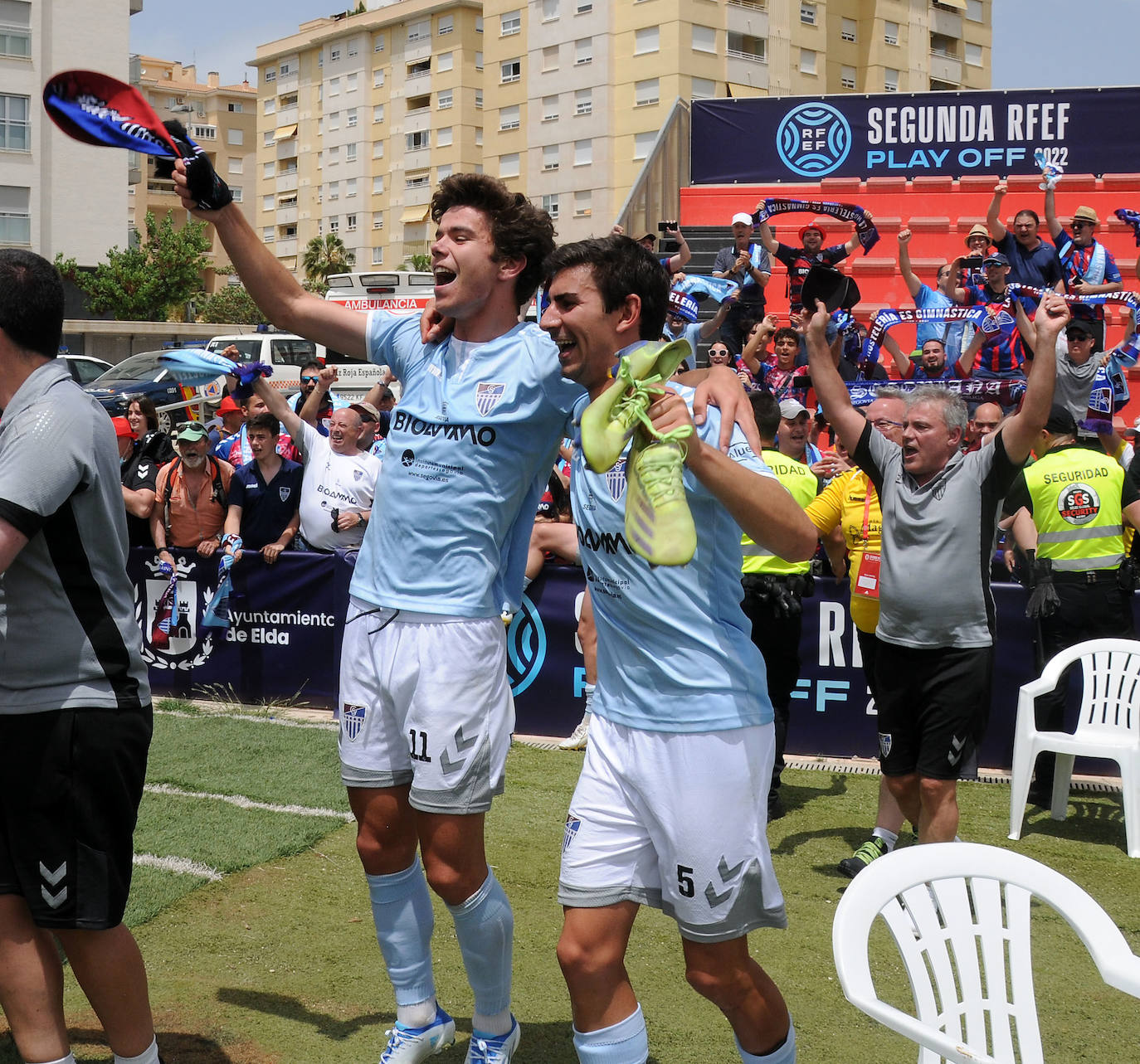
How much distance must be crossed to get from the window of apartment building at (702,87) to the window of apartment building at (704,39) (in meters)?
1.36

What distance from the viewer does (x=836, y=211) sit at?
1291cm

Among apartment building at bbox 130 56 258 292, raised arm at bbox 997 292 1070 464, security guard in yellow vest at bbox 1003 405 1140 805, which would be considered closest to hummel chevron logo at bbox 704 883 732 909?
raised arm at bbox 997 292 1070 464

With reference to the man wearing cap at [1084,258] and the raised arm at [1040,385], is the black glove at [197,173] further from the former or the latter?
the man wearing cap at [1084,258]

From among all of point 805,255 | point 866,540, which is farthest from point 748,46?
point 866,540

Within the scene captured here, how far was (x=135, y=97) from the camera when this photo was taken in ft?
10.3

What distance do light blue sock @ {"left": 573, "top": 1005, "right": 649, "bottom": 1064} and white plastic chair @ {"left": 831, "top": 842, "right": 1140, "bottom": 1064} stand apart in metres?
0.58

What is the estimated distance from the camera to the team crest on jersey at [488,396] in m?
3.54

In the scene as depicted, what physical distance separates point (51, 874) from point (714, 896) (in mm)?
1511

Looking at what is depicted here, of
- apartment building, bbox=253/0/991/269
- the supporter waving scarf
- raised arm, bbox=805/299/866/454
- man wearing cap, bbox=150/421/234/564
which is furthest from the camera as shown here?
apartment building, bbox=253/0/991/269

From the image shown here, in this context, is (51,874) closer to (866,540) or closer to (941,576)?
(941,576)

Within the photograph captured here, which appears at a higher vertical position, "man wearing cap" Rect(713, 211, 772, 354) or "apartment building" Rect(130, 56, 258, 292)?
"apartment building" Rect(130, 56, 258, 292)

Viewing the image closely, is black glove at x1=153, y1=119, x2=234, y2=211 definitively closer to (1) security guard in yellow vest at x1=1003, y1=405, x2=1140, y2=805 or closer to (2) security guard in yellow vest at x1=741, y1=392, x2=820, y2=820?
(2) security guard in yellow vest at x1=741, y1=392, x2=820, y2=820

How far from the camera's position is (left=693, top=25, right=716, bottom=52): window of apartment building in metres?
61.0

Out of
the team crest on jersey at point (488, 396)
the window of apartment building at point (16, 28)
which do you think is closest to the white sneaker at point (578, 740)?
the team crest on jersey at point (488, 396)
